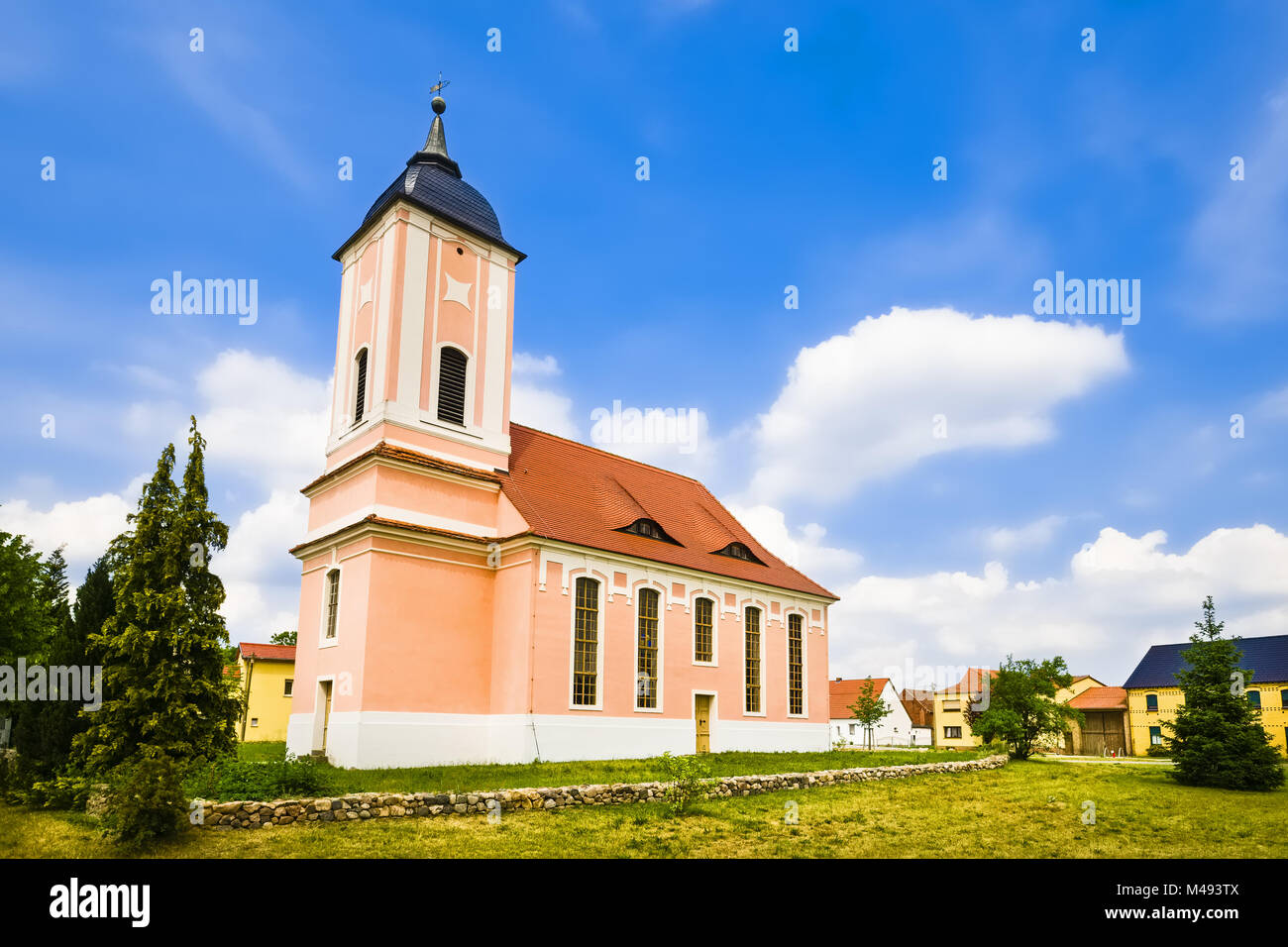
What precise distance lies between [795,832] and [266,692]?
3578 cm

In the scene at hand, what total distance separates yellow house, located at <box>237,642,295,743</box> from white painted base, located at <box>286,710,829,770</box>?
20.4 metres

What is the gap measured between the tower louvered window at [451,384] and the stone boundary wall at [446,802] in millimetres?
13503

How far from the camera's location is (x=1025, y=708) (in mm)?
32344

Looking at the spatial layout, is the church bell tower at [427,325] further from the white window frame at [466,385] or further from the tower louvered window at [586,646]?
the tower louvered window at [586,646]

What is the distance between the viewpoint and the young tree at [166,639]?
13664 millimetres

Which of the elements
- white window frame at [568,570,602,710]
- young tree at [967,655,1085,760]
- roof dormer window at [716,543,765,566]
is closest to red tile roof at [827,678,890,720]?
young tree at [967,655,1085,760]

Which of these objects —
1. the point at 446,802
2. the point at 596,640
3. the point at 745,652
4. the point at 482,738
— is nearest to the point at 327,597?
the point at 482,738

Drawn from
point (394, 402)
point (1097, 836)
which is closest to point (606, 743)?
point (394, 402)

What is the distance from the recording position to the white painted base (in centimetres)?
2111

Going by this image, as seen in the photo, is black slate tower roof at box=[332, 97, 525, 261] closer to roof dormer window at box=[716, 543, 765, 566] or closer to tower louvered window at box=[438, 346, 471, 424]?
tower louvered window at box=[438, 346, 471, 424]

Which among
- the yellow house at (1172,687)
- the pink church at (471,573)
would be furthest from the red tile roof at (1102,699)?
the pink church at (471,573)
